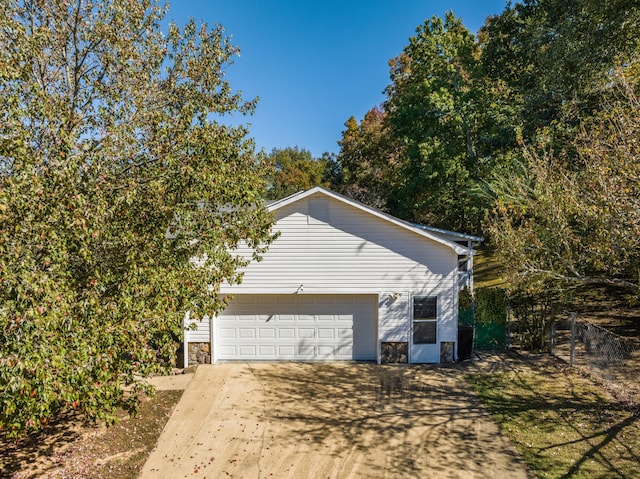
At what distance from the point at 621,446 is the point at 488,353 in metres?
5.64

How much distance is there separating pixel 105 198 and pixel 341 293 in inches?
293

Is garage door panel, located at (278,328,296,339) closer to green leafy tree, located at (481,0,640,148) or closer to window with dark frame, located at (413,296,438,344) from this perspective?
window with dark frame, located at (413,296,438,344)

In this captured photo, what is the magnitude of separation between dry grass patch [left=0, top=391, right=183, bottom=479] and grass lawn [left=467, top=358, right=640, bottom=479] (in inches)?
286

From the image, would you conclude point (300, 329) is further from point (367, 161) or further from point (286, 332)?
point (367, 161)

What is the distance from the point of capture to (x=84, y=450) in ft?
24.5

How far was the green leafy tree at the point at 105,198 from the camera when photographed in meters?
4.48

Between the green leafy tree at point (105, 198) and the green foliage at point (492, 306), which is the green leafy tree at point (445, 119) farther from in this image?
the green leafy tree at point (105, 198)

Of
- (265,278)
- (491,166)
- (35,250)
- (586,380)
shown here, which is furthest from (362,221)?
(491,166)

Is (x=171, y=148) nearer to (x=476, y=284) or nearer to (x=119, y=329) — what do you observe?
(x=119, y=329)

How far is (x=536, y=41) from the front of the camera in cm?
1619

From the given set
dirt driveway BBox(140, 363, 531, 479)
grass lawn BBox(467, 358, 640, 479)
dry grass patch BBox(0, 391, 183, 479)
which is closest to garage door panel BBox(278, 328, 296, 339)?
dirt driveway BBox(140, 363, 531, 479)

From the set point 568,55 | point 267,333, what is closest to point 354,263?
point 267,333

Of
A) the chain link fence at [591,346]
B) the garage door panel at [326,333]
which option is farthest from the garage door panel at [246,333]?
the chain link fence at [591,346]

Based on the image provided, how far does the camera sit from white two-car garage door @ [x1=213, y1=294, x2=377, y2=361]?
12312 millimetres
